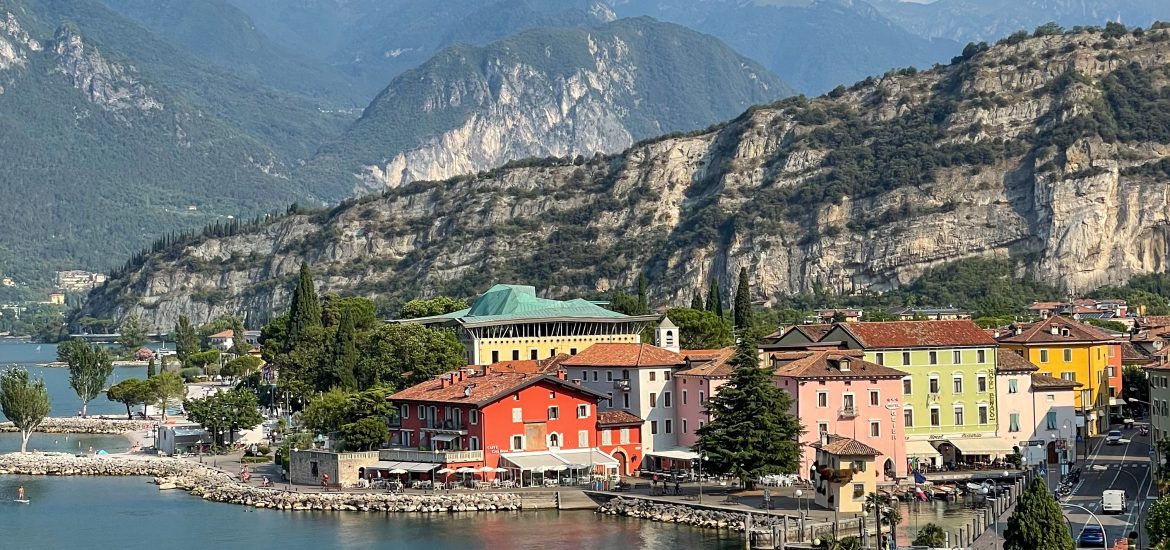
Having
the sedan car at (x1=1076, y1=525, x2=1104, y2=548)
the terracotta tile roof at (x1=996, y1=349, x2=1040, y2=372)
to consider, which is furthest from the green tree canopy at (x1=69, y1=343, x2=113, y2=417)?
the sedan car at (x1=1076, y1=525, x2=1104, y2=548)

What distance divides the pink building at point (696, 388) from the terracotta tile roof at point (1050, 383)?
13.8 m

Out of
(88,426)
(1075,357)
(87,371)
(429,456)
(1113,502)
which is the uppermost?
(87,371)

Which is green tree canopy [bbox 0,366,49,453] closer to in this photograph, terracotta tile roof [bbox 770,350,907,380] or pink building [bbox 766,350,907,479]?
terracotta tile roof [bbox 770,350,907,380]

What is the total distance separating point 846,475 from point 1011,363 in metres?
19.1

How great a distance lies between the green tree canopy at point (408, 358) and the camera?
9631 cm

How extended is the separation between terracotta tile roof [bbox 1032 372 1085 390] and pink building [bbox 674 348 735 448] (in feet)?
45.4

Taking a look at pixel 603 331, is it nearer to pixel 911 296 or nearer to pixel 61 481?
pixel 61 481

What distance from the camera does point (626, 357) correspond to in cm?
8362

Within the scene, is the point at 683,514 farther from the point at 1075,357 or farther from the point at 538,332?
the point at 538,332

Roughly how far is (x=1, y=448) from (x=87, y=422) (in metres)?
16.1


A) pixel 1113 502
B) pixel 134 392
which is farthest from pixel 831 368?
pixel 134 392

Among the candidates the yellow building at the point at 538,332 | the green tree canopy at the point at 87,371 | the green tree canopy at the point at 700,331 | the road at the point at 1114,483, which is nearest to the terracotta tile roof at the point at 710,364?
the road at the point at 1114,483

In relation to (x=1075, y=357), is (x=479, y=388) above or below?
below

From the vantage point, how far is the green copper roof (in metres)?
114
